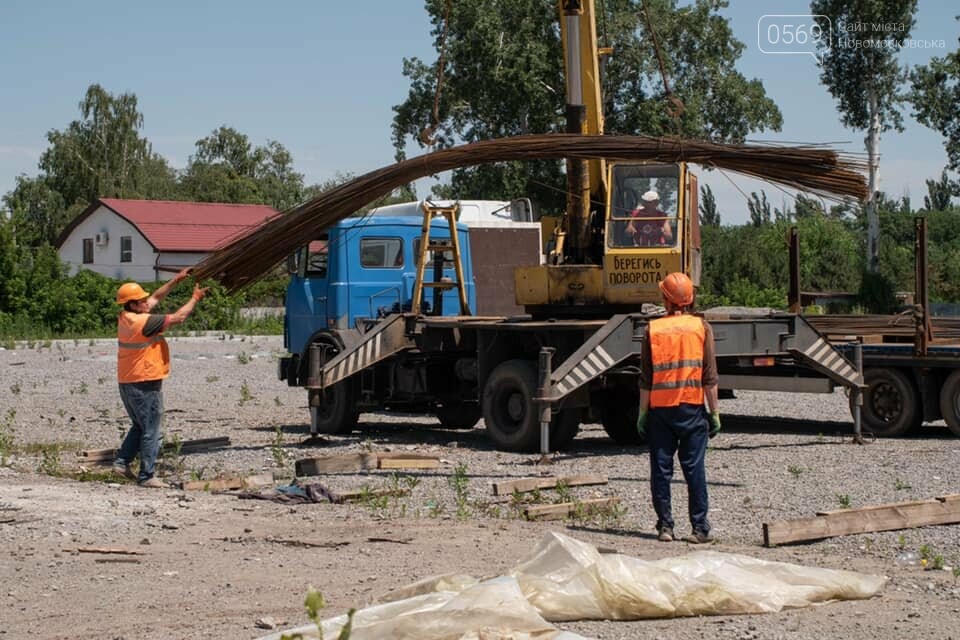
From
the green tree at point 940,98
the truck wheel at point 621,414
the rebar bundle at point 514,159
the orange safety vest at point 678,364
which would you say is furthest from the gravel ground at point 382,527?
the green tree at point 940,98

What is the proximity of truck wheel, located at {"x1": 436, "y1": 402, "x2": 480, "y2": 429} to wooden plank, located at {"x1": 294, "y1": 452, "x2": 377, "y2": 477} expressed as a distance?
4.54m

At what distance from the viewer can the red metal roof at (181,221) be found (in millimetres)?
64312

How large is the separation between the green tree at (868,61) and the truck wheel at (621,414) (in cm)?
3032

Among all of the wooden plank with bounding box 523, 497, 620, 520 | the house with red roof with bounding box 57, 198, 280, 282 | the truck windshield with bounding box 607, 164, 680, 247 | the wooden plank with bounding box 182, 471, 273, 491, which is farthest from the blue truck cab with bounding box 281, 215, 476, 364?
the house with red roof with bounding box 57, 198, 280, 282

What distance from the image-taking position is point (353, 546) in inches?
352

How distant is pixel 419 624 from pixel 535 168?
41.5 metres

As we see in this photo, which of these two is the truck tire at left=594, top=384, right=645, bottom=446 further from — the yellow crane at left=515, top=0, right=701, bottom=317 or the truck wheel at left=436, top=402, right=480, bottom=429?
the truck wheel at left=436, top=402, right=480, bottom=429

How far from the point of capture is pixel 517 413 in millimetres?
14773

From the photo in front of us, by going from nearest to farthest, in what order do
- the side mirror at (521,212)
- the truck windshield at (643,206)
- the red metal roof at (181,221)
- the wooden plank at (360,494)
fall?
the wooden plank at (360,494), the truck windshield at (643,206), the side mirror at (521,212), the red metal roof at (181,221)

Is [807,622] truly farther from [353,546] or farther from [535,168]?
[535,168]

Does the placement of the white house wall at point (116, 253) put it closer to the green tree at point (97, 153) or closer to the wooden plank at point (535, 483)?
the green tree at point (97, 153)

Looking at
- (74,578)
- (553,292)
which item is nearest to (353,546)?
(74,578)

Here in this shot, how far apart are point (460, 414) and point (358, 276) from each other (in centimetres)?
220

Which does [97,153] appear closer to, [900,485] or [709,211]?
[709,211]
